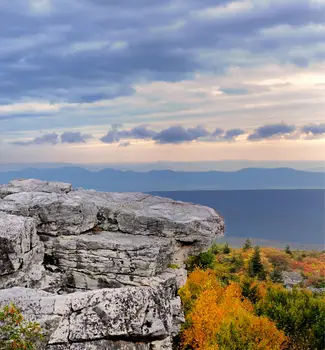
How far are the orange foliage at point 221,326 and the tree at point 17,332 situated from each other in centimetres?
2023

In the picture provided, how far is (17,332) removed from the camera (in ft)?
46.6

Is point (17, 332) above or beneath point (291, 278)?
above

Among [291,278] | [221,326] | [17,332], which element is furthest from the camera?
[291,278]

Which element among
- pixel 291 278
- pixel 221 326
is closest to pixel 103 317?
pixel 221 326

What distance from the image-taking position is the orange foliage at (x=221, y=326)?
32531 millimetres

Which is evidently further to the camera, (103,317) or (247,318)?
(247,318)

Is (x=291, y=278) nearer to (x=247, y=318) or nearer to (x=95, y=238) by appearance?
(x=247, y=318)

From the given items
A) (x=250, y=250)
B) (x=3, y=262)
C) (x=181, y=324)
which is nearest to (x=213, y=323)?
(x=181, y=324)

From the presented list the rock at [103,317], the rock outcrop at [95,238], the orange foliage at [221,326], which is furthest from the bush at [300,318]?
the rock at [103,317]

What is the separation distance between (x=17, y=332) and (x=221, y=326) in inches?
876

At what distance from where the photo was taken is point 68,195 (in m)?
34.6

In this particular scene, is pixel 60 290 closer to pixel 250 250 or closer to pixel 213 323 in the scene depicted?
pixel 213 323

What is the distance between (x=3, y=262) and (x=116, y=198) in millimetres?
13171

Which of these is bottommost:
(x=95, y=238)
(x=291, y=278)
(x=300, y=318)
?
(x=291, y=278)
